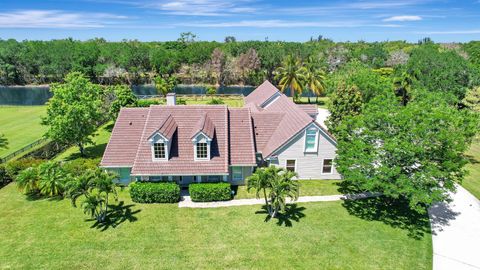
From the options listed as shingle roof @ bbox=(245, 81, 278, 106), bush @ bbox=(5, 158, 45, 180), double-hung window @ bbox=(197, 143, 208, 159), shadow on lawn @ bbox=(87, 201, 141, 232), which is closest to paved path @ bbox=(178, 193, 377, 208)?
double-hung window @ bbox=(197, 143, 208, 159)

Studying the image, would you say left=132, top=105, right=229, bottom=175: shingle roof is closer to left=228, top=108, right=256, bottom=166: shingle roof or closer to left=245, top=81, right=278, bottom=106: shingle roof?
left=228, top=108, right=256, bottom=166: shingle roof

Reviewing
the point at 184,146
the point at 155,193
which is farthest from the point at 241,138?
the point at 155,193

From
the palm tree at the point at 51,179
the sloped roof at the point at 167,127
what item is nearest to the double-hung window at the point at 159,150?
the sloped roof at the point at 167,127

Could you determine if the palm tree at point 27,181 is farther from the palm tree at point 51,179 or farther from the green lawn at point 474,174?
the green lawn at point 474,174

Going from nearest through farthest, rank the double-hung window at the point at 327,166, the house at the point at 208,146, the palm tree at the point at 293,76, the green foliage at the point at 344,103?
1. the house at the point at 208,146
2. the double-hung window at the point at 327,166
3. the green foliage at the point at 344,103
4. the palm tree at the point at 293,76

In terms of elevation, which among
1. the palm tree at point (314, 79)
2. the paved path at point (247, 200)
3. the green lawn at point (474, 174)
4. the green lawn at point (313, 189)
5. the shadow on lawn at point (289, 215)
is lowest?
the shadow on lawn at point (289, 215)

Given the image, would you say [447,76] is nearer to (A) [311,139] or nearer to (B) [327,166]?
(B) [327,166]
